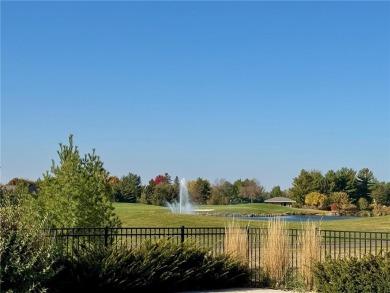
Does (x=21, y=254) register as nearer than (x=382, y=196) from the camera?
Yes

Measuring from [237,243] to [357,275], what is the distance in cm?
343

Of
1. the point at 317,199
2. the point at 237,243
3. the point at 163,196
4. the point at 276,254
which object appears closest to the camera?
the point at 276,254

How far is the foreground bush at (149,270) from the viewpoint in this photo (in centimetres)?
978

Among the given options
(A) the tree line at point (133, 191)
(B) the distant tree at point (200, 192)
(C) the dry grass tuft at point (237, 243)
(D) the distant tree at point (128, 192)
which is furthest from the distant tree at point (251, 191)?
(C) the dry grass tuft at point (237, 243)

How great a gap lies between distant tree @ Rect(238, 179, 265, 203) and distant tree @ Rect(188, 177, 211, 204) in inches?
511

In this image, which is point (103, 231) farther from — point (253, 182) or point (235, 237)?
point (253, 182)

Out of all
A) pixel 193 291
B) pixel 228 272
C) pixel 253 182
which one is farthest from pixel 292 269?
pixel 253 182

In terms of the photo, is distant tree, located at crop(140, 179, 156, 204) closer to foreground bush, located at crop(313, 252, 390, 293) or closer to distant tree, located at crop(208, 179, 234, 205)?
distant tree, located at crop(208, 179, 234, 205)

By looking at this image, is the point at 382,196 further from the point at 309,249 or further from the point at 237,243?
the point at 309,249

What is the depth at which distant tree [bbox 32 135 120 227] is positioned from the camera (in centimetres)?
1170

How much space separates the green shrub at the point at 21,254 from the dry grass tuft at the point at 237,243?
4.50 m

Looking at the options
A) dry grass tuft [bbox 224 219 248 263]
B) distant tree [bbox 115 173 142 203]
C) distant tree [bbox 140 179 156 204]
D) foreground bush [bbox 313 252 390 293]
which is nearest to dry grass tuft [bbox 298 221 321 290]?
dry grass tuft [bbox 224 219 248 263]

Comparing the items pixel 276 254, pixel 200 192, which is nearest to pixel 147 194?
pixel 200 192

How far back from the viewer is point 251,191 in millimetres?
88938
